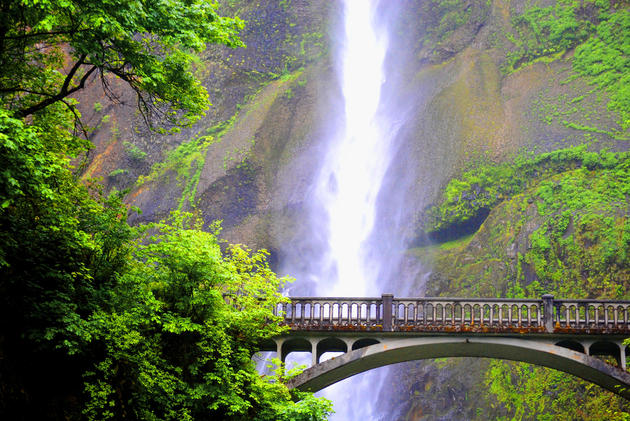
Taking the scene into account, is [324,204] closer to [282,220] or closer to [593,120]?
[282,220]

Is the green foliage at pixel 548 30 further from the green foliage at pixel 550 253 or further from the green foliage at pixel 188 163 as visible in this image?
the green foliage at pixel 188 163

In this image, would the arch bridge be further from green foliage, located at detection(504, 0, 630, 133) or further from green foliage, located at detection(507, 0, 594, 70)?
green foliage, located at detection(507, 0, 594, 70)

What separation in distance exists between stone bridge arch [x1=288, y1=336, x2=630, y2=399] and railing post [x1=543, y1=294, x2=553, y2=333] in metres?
0.58

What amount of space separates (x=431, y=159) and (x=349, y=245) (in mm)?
8567

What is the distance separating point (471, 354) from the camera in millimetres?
25531

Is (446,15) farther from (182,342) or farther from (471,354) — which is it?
(182,342)

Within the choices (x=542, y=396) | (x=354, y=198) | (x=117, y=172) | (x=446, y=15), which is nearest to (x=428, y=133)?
(x=354, y=198)

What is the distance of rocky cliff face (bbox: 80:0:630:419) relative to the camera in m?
36.6

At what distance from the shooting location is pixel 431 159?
45.8 meters

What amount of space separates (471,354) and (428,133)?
2459 centimetres

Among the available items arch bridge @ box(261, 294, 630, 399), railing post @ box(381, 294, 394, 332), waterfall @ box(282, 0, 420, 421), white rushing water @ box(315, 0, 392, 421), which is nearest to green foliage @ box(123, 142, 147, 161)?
waterfall @ box(282, 0, 420, 421)

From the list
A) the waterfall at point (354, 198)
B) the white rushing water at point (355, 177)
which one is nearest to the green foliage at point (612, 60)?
the waterfall at point (354, 198)

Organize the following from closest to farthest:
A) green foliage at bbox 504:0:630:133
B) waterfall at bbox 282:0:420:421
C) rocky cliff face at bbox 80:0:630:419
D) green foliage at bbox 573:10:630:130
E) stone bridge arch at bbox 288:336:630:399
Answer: stone bridge arch at bbox 288:336:630:399
rocky cliff face at bbox 80:0:630:419
green foliage at bbox 573:10:630:130
green foliage at bbox 504:0:630:133
waterfall at bbox 282:0:420:421

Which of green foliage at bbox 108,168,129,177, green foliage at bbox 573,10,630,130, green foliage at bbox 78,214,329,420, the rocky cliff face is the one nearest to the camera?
green foliage at bbox 78,214,329,420
